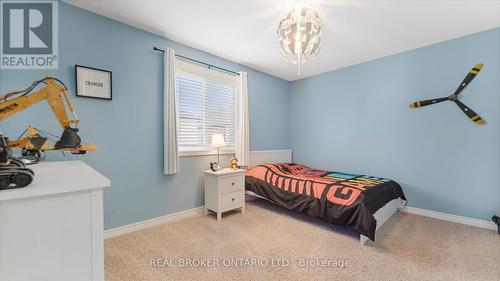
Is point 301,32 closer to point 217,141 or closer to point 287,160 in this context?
point 217,141

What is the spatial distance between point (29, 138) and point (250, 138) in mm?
2877

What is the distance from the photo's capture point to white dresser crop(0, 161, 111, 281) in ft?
2.13

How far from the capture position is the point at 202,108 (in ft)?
10.3

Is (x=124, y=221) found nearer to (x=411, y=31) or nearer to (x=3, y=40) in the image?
(x=3, y=40)

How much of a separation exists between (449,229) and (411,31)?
8.13 ft

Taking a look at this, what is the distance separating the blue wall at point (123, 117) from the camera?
2.01 m

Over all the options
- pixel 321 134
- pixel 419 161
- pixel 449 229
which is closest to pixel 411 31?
pixel 419 161

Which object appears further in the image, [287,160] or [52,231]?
[287,160]

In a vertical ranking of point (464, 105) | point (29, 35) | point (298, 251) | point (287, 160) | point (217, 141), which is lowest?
point (298, 251)

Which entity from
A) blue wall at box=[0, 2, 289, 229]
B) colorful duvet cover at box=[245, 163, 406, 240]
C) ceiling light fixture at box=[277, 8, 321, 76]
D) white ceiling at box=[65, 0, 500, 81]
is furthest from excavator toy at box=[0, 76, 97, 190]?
colorful duvet cover at box=[245, 163, 406, 240]

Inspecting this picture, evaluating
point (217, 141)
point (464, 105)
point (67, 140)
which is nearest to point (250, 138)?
point (217, 141)

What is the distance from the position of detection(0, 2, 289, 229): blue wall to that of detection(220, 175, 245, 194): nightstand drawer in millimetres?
454

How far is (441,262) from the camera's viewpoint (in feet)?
5.97

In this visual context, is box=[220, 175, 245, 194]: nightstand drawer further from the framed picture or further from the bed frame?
the framed picture
